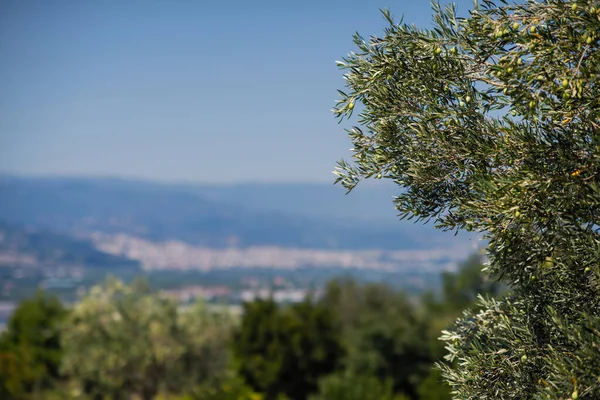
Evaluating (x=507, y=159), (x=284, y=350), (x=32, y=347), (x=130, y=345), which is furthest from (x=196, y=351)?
(x=507, y=159)

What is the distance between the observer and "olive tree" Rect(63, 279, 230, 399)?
25.5m

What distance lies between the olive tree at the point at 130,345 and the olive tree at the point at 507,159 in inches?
889

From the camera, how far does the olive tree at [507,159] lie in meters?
3.72

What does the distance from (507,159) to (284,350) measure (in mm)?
26144

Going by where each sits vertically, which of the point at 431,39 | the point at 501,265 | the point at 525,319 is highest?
the point at 431,39

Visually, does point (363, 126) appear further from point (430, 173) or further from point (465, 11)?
point (465, 11)

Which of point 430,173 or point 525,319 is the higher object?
point 430,173

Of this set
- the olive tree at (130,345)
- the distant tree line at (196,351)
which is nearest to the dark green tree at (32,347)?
the distant tree line at (196,351)

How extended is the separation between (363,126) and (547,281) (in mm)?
1486

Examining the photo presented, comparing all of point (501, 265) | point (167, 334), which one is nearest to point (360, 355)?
point (167, 334)

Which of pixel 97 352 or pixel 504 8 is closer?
pixel 504 8

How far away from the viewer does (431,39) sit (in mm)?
4121

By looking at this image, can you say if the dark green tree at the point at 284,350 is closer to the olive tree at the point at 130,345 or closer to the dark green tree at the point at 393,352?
the dark green tree at the point at 393,352

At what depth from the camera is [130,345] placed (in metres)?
25.5
